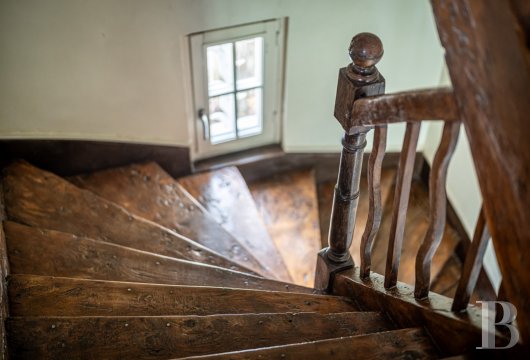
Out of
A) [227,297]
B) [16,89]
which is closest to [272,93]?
[16,89]

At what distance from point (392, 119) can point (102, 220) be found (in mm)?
1572

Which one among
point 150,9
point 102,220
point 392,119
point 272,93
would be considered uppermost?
point 150,9

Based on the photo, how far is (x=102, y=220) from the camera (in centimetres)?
272

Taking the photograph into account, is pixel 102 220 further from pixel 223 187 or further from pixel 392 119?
pixel 392 119

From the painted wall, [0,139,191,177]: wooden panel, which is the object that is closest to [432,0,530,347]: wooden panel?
the painted wall

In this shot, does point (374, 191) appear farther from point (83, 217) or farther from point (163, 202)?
point (163, 202)

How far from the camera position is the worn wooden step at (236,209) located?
314cm

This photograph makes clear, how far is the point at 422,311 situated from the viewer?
1801 mm

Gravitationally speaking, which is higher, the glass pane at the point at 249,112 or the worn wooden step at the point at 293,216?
the glass pane at the point at 249,112

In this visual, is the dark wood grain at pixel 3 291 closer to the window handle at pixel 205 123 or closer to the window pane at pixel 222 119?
the window handle at pixel 205 123

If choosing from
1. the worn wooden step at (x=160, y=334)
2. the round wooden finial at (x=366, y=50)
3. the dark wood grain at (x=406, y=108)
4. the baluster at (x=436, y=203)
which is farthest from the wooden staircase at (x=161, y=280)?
the round wooden finial at (x=366, y=50)

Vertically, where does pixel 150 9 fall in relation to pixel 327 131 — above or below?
above

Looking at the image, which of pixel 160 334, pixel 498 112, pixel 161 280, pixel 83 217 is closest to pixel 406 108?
pixel 498 112

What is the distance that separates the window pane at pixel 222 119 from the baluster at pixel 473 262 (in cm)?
201
